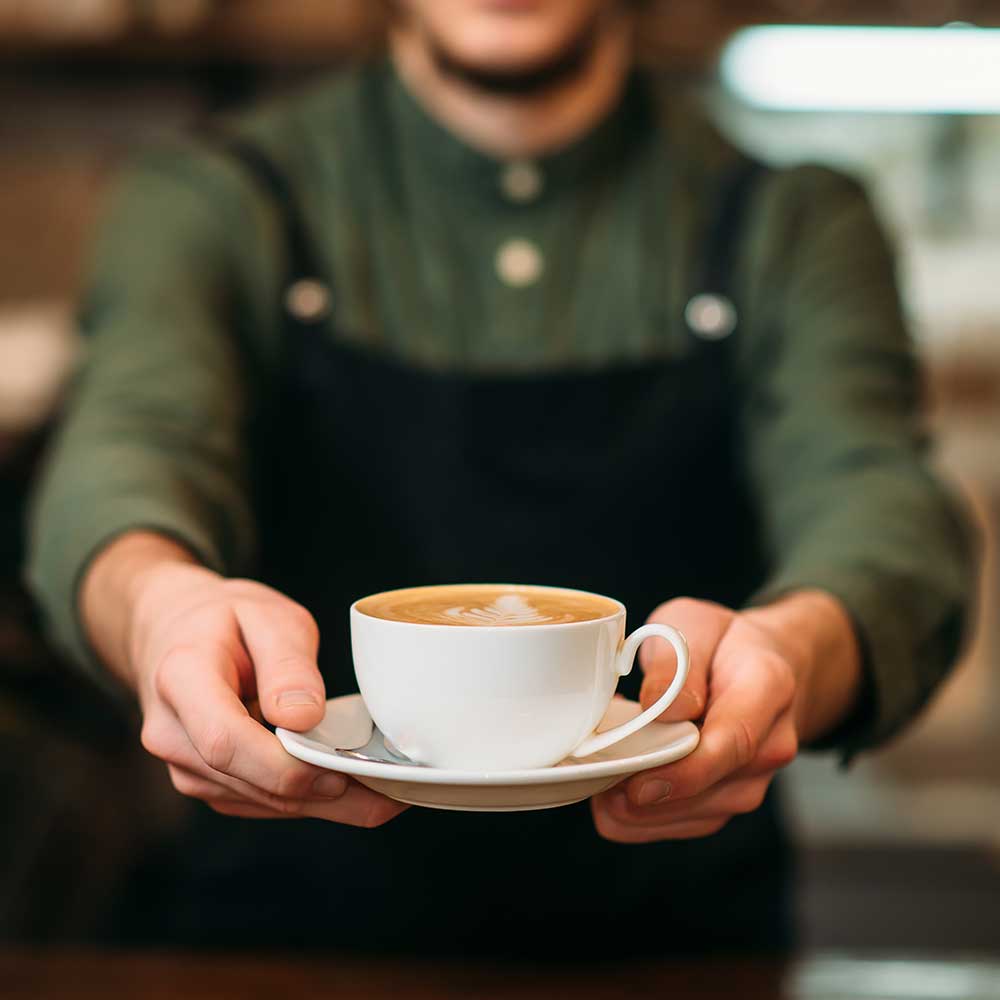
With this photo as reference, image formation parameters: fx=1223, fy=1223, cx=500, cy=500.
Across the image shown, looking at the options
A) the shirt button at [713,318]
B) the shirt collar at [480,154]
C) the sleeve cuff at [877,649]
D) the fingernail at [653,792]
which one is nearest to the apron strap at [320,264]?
the shirt button at [713,318]

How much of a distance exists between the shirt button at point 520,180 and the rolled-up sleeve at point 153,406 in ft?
0.76

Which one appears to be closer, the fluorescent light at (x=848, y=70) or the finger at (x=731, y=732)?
the finger at (x=731, y=732)

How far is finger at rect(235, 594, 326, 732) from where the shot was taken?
1.32ft

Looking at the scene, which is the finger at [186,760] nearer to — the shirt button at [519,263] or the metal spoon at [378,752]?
the metal spoon at [378,752]

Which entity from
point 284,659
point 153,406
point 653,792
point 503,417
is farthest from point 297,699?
point 503,417

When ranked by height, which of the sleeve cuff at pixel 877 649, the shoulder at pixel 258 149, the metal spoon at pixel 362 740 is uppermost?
the shoulder at pixel 258 149

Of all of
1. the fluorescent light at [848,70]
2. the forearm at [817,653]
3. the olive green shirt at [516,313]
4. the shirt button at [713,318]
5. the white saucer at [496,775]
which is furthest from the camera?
the fluorescent light at [848,70]

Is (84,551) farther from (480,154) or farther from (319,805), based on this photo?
(480,154)

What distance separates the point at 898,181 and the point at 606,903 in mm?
1455

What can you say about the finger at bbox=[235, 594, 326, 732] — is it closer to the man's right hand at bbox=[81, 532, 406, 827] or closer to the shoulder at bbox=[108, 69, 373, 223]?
the man's right hand at bbox=[81, 532, 406, 827]

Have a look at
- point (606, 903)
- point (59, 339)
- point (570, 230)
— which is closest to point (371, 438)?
point (570, 230)

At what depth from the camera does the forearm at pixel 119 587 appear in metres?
0.54

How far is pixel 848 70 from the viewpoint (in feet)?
5.65

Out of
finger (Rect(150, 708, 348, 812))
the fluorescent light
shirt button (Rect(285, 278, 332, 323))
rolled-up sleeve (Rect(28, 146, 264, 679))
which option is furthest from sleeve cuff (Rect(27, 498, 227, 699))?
the fluorescent light
